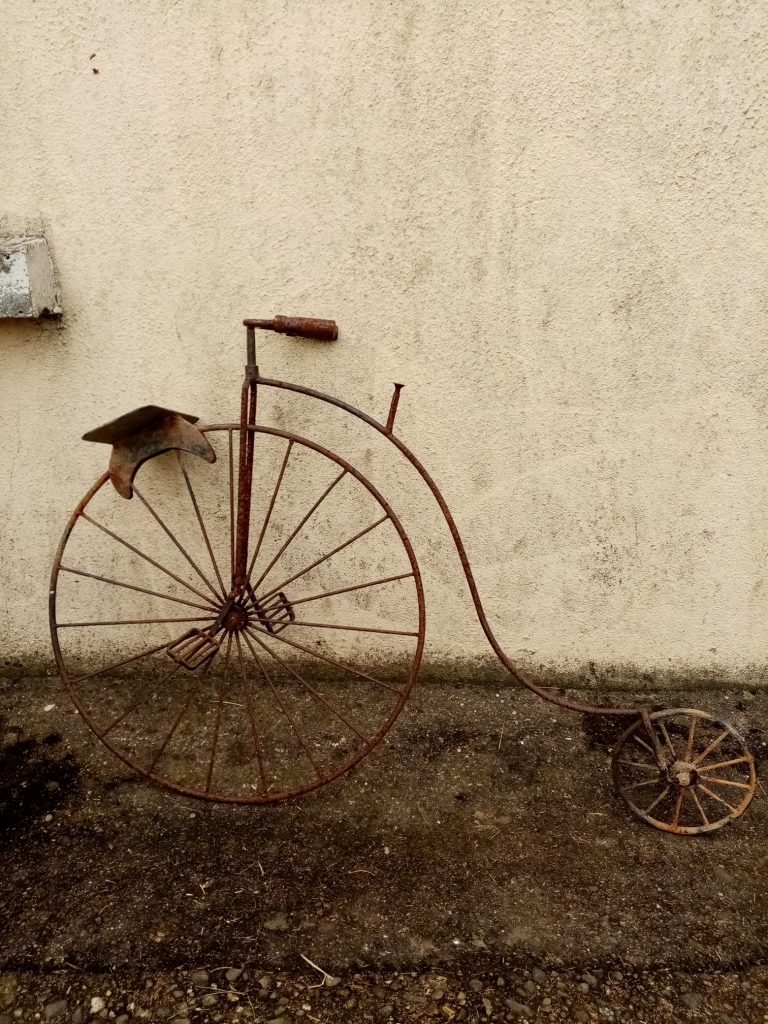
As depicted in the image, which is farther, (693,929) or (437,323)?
(437,323)

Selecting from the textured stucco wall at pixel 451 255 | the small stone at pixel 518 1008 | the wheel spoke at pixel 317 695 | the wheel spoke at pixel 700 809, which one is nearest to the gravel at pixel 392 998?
the small stone at pixel 518 1008

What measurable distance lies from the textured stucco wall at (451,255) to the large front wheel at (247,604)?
0.15m

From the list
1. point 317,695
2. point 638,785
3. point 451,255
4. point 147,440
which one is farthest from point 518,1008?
point 451,255

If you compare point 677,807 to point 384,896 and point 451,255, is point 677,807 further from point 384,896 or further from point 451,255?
point 451,255

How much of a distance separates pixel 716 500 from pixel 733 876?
1.12 metres

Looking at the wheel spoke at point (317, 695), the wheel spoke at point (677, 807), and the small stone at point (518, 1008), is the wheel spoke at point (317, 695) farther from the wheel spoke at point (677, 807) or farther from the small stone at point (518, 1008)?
the wheel spoke at point (677, 807)

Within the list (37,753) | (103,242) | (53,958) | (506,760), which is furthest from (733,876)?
(103,242)

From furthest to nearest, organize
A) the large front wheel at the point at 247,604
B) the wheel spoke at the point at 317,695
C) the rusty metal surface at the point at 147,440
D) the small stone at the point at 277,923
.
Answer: the large front wheel at the point at 247,604 < the wheel spoke at the point at 317,695 < the rusty metal surface at the point at 147,440 < the small stone at the point at 277,923

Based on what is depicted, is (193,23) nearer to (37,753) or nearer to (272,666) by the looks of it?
(272,666)

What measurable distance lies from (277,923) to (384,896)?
275mm

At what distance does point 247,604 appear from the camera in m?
2.09

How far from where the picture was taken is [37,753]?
7.14ft

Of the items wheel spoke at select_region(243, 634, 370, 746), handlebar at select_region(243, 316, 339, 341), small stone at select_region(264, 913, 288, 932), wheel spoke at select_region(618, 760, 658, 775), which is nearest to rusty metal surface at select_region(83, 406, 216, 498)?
handlebar at select_region(243, 316, 339, 341)

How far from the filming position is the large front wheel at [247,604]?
7.22ft
